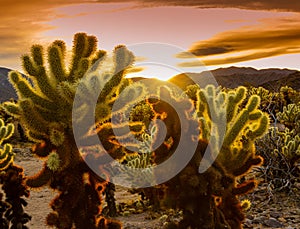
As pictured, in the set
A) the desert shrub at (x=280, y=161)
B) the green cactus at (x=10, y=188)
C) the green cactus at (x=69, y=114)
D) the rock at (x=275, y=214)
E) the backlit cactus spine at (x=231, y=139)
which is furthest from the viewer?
the desert shrub at (x=280, y=161)

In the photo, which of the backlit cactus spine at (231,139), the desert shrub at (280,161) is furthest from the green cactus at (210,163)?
the desert shrub at (280,161)

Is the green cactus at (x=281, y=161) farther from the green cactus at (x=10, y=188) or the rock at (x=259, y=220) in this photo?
the green cactus at (x=10, y=188)

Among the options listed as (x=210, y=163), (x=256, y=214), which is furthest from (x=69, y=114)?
(x=256, y=214)

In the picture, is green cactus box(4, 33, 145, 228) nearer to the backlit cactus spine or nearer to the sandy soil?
the backlit cactus spine

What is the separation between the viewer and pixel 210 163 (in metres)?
4.34

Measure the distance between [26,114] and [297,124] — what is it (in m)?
8.18

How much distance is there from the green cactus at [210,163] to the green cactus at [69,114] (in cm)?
45

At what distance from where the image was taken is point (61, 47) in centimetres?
469

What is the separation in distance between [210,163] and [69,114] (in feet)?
4.69

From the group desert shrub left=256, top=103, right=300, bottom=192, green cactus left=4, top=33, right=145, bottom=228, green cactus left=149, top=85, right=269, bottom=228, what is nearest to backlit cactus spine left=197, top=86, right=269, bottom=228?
green cactus left=149, top=85, right=269, bottom=228

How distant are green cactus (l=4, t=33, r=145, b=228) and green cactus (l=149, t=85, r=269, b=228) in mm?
450

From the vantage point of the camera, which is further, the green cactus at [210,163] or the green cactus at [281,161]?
the green cactus at [281,161]

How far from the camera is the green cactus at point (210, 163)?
432cm

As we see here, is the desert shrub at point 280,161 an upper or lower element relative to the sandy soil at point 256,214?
upper
